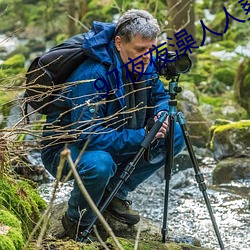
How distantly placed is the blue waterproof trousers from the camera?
1.49ft

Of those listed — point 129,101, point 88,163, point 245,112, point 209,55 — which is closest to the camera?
point 88,163

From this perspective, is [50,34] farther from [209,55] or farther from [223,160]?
[223,160]

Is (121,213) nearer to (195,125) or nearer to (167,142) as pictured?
(167,142)

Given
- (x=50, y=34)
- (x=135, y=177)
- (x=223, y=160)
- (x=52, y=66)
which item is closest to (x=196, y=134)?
(x=223, y=160)

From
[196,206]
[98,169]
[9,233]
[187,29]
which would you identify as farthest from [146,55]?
[187,29]

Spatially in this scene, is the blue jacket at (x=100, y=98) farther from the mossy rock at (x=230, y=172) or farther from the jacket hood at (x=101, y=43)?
the mossy rock at (x=230, y=172)

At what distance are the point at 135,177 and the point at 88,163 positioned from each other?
620 millimetres

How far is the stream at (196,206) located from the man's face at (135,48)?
1.34m

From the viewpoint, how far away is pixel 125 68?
11.3ft

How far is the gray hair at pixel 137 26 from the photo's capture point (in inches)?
131

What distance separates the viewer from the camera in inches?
131

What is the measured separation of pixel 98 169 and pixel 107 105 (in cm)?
40

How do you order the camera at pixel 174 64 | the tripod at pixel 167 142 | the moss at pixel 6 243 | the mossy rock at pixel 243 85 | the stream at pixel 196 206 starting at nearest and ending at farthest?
the moss at pixel 6 243
the tripod at pixel 167 142
the camera at pixel 174 64
the stream at pixel 196 206
the mossy rock at pixel 243 85

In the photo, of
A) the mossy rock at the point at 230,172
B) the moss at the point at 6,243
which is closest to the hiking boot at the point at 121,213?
the moss at the point at 6,243
